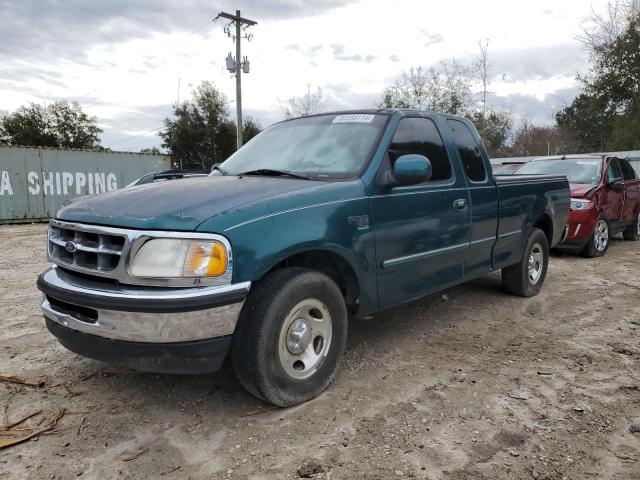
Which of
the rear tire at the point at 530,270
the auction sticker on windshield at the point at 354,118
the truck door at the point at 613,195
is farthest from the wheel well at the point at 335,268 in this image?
the truck door at the point at 613,195

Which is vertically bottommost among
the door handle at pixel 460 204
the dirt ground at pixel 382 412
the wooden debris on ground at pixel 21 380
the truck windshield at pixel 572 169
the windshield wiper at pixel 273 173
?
the dirt ground at pixel 382 412

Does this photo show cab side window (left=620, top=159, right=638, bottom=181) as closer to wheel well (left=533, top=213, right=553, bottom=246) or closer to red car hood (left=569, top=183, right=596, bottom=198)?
red car hood (left=569, top=183, right=596, bottom=198)

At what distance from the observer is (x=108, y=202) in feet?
9.54

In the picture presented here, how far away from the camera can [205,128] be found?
3997 cm

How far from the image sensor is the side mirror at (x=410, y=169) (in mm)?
3277

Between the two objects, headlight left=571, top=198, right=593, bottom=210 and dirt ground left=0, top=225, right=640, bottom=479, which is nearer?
dirt ground left=0, top=225, right=640, bottom=479

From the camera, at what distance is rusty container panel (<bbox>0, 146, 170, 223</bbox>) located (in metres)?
14.9

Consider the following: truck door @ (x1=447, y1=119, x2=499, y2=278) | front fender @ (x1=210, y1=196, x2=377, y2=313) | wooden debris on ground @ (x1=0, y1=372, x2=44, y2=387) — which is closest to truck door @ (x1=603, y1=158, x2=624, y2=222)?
truck door @ (x1=447, y1=119, x2=499, y2=278)

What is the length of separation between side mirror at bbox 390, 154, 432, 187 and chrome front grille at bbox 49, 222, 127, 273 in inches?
70.4

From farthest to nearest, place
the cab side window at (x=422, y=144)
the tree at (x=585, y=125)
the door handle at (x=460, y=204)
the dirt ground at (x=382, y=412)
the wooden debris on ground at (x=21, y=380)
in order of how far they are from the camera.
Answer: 1. the tree at (x=585, y=125)
2. the door handle at (x=460, y=204)
3. the cab side window at (x=422, y=144)
4. the wooden debris on ground at (x=21, y=380)
5. the dirt ground at (x=382, y=412)

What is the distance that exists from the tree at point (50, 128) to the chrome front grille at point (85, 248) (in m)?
45.7

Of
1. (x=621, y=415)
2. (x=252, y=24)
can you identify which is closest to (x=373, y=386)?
(x=621, y=415)

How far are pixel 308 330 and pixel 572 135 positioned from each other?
143 feet

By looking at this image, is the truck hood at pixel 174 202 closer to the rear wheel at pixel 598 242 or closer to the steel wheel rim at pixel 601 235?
the rear wheel at pixel 598 242
